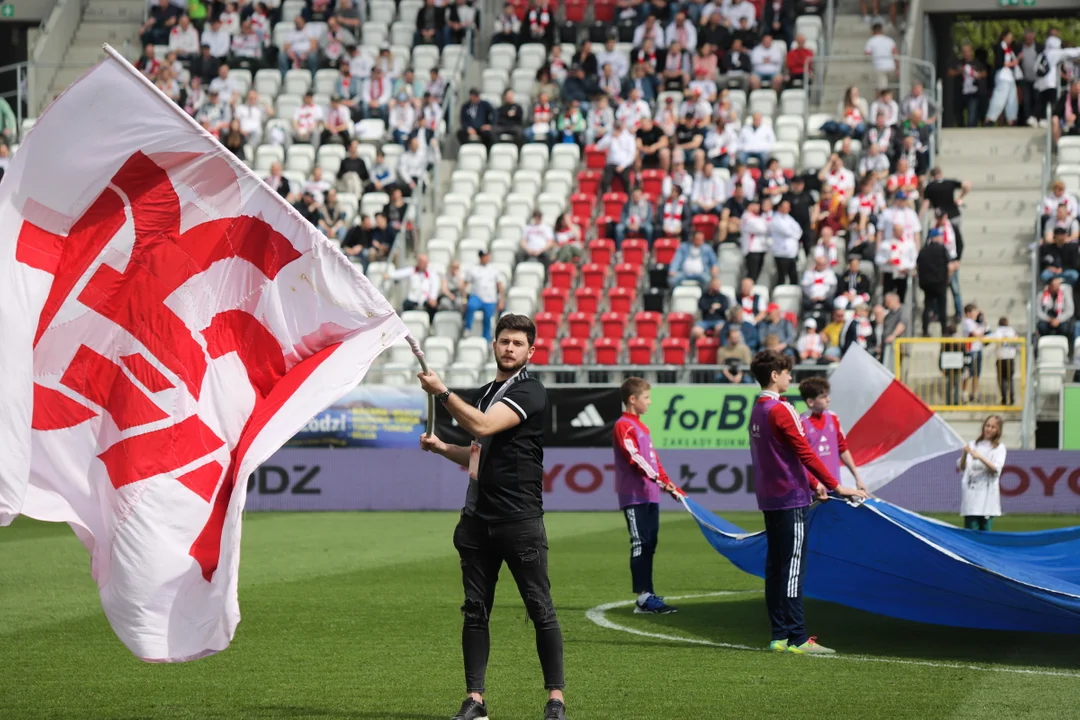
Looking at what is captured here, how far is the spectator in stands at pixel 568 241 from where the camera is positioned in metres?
27.4

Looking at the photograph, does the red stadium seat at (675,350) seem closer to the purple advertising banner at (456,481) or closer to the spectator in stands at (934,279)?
the purple advertising banner at (456,481)

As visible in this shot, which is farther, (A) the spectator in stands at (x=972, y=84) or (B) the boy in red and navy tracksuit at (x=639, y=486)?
(A) the spectator in stands at (x=972, y=84)

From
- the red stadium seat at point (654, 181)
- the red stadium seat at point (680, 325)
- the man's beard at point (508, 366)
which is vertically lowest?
the man's beard at point (508, 366)

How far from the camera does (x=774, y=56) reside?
97.5 feet

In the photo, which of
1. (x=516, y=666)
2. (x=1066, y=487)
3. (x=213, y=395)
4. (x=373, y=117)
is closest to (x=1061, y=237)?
(x=1066, y=487)

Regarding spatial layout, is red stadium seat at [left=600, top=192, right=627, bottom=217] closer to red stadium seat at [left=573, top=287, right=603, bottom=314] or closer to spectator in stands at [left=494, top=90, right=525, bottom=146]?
red stadium seat at [left=573, top=287, right=603, bottom=314]

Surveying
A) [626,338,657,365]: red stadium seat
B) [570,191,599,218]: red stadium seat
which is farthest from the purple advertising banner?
[570,191,599,218]: red stadium seat

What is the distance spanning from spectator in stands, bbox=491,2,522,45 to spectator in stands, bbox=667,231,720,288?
8196 millimetres

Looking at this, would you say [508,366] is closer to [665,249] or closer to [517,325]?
[517,325]

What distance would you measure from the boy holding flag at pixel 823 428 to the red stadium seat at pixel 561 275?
13797mm

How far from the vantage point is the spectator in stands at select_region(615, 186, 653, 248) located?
27234 mm

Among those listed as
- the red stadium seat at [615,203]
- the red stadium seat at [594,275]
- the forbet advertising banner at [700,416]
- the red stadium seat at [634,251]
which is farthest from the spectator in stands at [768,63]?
the forbet advertising banner at [700,416]

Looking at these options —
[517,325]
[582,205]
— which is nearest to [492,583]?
[517,325]

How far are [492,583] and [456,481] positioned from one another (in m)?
15.7
